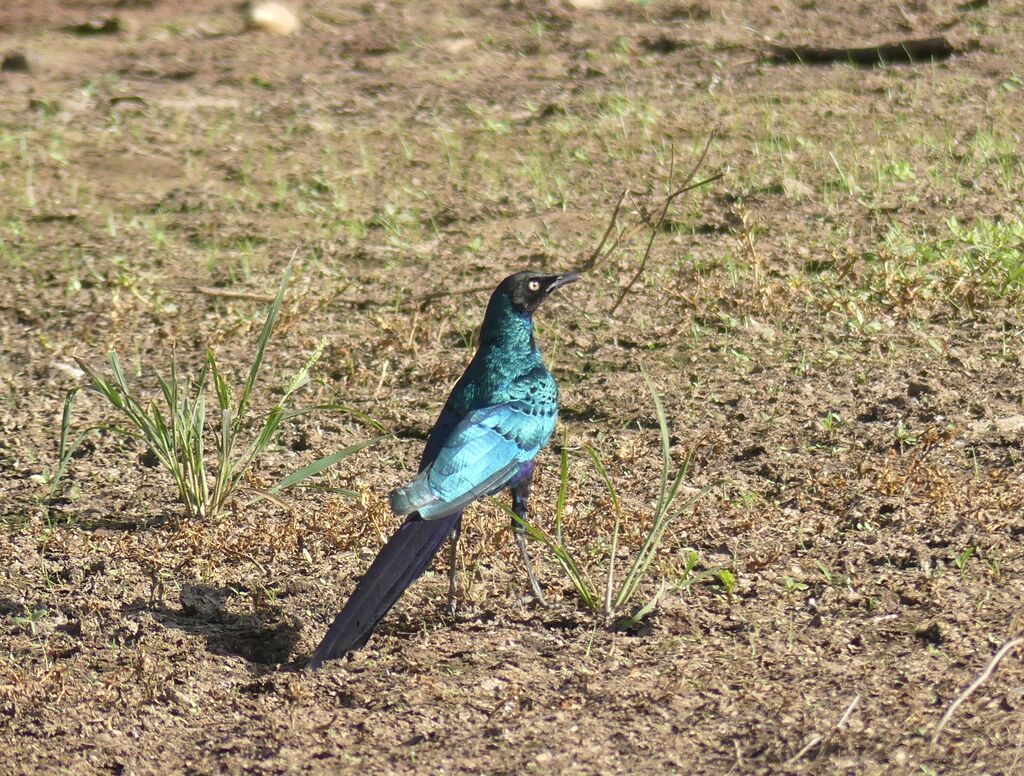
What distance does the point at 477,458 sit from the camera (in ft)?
14.8

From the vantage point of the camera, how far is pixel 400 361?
641 cm

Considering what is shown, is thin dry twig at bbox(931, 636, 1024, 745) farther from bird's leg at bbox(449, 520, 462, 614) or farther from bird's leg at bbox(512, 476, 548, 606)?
bird's leg at bbox(449, 520, 462, 614)

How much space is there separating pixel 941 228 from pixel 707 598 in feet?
10.6

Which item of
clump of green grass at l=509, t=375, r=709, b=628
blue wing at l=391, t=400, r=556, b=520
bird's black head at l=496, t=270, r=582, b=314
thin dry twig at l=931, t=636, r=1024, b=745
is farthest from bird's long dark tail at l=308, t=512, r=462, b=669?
thin dry twig at l=931, t=636, r=1024, b=745

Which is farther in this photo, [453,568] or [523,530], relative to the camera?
[523,530]

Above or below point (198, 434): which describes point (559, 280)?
above

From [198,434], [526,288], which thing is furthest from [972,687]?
[198,434]

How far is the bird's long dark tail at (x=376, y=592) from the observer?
4059mm

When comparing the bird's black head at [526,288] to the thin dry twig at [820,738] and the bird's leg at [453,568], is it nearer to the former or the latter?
the bird's leg at [453,568]

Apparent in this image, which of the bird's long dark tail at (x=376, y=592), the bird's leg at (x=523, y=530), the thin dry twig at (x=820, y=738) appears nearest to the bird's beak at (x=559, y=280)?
the bird's leg at (x=523, y=530)

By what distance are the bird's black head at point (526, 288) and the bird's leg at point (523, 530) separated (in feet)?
2.40

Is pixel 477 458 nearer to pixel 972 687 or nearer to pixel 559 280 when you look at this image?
pixel 559 280

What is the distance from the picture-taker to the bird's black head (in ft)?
17.0

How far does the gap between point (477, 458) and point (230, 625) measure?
973mm
